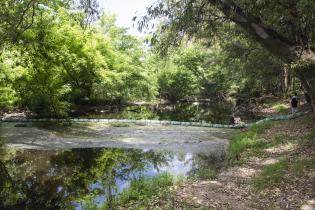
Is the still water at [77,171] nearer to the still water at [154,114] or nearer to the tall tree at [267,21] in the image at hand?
the tall tree at [267,21]

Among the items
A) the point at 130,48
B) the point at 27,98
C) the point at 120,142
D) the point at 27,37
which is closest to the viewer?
the point at 120,142

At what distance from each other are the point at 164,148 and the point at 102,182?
217 inches

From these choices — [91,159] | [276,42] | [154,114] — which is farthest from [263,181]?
[154,114]

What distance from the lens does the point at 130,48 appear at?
132 feet

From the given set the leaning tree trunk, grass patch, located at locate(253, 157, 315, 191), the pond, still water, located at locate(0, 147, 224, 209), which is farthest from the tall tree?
still water, located at locate(0, 147, 224, 209)

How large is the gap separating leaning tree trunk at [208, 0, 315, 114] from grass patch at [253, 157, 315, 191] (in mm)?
1699

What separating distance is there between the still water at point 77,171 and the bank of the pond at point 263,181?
4.44 feet

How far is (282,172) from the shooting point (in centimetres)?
884

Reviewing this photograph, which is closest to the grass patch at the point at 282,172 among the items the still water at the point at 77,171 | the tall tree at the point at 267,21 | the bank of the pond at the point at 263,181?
the bank of the pond at the point at 263,181

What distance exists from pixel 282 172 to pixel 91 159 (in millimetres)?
7038

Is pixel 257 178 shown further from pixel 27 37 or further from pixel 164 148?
pixel 27 37

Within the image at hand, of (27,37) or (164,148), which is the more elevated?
(27,37)

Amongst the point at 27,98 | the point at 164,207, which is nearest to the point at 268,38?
the point at 164,207

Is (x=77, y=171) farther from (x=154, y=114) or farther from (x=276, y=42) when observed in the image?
(x=154, y=114)
